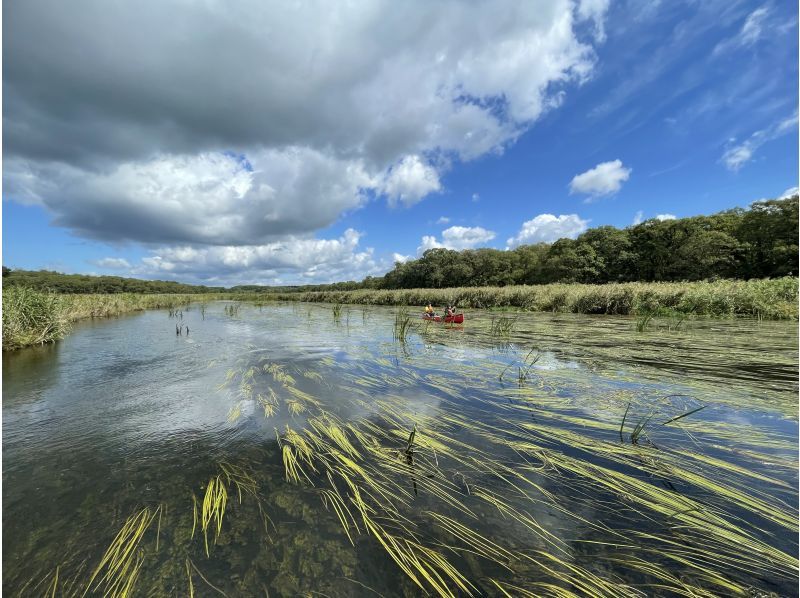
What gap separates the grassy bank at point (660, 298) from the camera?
47.7ft

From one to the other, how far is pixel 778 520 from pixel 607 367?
503cm

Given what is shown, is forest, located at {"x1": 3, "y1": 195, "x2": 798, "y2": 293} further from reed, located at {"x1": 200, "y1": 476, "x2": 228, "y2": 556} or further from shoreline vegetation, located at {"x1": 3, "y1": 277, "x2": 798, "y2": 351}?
reed, located at {"x1": 200, "y1": 476, "x2": 228, "y2": 556}

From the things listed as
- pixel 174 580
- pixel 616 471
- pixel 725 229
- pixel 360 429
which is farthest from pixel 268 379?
pixel 725 229

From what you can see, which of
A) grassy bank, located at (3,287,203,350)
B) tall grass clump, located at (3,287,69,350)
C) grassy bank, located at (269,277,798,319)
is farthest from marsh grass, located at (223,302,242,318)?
grassy bank, located at (269,277,798,319)

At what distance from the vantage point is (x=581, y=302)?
68.2ft

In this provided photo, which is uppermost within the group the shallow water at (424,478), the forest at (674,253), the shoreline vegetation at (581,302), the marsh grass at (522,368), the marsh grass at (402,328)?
the forest at (674,253)

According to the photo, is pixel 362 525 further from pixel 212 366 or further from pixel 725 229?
pixel 725 229

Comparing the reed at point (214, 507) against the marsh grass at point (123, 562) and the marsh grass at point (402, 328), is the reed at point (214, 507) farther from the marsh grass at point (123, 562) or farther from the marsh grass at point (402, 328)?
the marsh grass at point (402, 328)

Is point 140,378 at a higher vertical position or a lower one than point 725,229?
lower

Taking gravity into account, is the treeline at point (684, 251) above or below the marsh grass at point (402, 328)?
above

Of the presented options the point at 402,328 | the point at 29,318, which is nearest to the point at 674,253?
the point at 402,328

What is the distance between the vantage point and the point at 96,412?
5164mm

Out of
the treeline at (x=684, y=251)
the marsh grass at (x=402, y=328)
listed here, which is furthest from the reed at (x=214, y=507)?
the treeline at (x=684, y=251)

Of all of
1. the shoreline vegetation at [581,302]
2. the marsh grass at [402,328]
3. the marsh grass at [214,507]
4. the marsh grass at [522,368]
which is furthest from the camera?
the marsh grass at [402,328]
